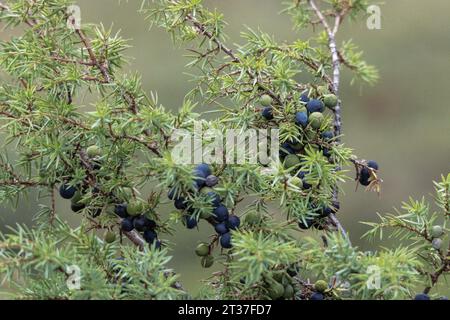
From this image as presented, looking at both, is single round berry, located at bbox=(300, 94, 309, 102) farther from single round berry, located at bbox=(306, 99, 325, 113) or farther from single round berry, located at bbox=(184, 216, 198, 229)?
single round berry, located at bbox=(184, 216, 198, 229)

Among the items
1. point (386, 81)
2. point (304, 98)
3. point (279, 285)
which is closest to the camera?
point (279, 285)

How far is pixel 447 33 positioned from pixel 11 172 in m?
3.32

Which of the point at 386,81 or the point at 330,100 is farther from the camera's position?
the point at 386,81

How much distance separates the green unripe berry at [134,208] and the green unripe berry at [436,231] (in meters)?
0.30

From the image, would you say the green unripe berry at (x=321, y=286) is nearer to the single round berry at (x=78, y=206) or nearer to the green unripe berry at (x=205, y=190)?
the green unripe berry at (x=205, y=190)

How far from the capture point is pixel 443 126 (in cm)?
368

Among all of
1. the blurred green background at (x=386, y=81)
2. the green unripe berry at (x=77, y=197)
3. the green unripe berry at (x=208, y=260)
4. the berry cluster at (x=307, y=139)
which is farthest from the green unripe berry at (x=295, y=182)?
the blurred green background at (x=386, y=81)

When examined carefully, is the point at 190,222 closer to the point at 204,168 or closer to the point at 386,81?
the point at 204,168

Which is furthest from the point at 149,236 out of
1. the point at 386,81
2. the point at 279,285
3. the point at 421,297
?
the point at 386,81

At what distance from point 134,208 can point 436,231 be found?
31 centimetres

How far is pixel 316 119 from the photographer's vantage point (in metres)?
0.87

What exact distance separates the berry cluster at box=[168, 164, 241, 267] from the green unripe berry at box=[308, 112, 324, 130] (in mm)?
130

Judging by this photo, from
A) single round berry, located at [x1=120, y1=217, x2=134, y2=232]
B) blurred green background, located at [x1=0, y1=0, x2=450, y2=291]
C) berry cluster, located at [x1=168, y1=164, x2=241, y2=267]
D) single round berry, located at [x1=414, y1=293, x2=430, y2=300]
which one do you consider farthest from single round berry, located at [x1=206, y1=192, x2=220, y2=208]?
blurred green background, located at [x1=0, y1=0, x2=450, y2=291]
